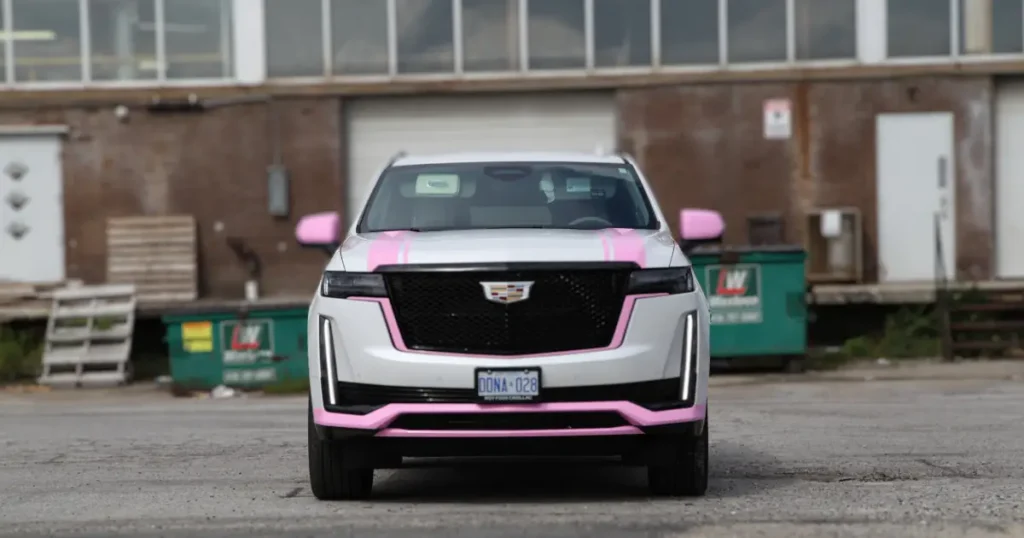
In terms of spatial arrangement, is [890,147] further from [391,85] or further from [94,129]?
[94,129]

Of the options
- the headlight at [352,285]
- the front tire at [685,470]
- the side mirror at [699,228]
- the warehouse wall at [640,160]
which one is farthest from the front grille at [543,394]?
the warehouse wall at [640,160]

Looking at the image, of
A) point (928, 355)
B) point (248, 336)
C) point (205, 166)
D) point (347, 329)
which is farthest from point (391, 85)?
point (347, 329)

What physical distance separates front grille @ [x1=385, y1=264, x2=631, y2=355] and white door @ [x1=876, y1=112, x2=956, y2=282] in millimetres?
14493

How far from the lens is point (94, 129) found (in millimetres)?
22047

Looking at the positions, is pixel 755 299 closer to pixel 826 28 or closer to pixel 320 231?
pixel 826 28

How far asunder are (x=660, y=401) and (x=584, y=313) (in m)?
0.55

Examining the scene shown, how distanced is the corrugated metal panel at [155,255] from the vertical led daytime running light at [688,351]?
14.5m

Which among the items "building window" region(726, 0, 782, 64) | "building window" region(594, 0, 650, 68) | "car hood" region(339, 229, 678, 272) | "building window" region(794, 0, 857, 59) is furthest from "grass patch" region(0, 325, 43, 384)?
"car hood" region(339, 229, 678, 272)

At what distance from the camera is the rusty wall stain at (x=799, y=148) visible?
21.5 meters

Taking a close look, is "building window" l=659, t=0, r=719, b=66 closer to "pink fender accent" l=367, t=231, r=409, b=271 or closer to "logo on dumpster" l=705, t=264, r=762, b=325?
"logo on dumpster" l=705, t=264, r=762, b=325

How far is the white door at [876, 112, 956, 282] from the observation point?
70.7 ft

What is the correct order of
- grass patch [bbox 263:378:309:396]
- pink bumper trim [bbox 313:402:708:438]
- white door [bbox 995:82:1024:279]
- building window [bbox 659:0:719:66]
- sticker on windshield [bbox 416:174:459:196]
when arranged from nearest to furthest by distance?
pink bumper trim [bbox 313:402:708:438], sticker on windshield [bbox 416:174:459:196], grass patch [bbox 263:378:309:396], white door [bbox 995:82:1024:279], building window [bbox 659:0:719:66]

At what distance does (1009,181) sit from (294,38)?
977 centimetres

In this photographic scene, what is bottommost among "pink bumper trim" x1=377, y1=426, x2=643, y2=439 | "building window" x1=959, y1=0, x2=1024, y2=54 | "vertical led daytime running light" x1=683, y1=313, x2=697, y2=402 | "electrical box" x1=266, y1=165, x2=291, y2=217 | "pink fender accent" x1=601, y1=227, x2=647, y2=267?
"pink bumper trim" x1=377, y1=426, x2=643, y2=439
